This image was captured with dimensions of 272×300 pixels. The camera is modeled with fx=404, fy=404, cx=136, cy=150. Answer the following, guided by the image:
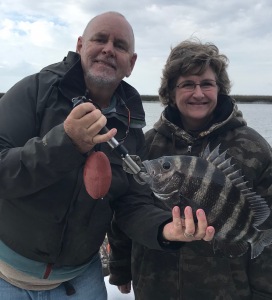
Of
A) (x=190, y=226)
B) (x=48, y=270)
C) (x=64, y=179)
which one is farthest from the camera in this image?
(x=48, y=270)

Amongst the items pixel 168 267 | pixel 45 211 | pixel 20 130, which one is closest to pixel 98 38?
pixel 20 130

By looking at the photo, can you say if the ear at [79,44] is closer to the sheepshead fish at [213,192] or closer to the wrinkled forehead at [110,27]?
the wrinkled forehead at [110,27]

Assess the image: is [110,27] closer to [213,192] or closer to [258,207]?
[213,192]

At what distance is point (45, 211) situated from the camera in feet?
8.61

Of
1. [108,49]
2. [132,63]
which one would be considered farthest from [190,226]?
[132,63]

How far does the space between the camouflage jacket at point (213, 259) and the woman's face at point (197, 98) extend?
0.35 ft

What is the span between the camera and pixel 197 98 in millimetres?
3285

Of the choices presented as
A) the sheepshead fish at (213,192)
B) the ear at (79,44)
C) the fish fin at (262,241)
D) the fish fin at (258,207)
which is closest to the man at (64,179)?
the ear at (79,44)

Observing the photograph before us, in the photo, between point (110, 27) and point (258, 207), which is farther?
point (110, 27)

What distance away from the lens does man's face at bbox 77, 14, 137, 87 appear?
111 inches

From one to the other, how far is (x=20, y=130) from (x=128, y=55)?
99 centimetres

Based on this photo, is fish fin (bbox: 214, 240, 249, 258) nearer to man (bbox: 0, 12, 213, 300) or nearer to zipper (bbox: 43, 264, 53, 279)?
man (bbox: 0, 12, 213, 300)

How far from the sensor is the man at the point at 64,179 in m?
2.32

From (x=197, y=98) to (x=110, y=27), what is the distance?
0.91 metres
